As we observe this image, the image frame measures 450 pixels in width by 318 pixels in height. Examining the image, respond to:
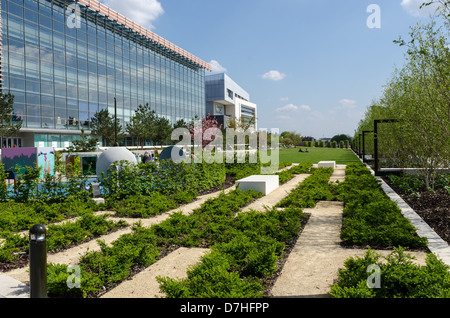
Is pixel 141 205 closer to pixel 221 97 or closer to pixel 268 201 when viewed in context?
pixel 268 201

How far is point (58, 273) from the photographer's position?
4.59 metres

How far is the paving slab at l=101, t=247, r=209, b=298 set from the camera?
166 inches

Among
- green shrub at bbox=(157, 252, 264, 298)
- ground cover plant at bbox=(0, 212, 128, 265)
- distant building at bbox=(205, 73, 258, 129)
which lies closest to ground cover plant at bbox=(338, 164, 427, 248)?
green shrub at bbox=(157, 252, 264, 298)

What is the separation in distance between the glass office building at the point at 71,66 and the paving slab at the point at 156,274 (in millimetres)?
38753

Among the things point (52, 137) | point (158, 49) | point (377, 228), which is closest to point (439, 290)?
point (377, 228)

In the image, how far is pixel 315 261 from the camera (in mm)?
5273

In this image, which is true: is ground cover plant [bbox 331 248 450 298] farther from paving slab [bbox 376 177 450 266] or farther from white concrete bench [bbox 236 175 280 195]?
white concrete bench [bbox 236 175 280 195]

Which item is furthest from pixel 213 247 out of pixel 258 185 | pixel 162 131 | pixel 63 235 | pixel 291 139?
pixel 291 139

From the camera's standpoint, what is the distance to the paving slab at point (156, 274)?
13.9ft

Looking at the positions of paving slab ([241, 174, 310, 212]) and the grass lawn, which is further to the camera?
the grass lawn

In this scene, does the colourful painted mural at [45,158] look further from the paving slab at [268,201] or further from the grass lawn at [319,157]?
the grass lawn at [319,157]

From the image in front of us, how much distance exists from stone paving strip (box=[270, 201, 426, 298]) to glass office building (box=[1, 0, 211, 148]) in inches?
1552
